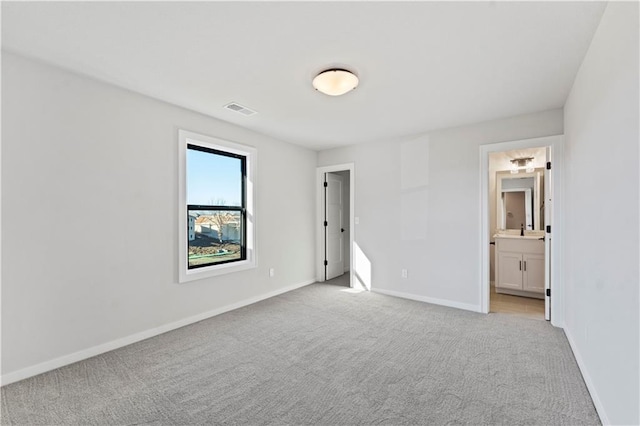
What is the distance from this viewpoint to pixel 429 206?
4.20 metres

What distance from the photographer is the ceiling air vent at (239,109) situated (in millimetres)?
3246

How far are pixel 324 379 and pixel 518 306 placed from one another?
3263mm

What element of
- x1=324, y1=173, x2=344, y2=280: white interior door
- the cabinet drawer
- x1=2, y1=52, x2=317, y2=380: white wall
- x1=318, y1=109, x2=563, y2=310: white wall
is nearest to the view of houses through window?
x1=2, y1=52, x2=317, y2=380: white wall

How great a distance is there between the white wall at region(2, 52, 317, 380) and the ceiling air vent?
0.48m

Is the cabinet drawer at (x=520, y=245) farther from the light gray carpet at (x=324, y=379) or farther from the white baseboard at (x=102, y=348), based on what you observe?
the white baseboard at (x=102, y=348)

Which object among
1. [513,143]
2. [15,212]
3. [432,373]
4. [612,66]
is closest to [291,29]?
[612,66]

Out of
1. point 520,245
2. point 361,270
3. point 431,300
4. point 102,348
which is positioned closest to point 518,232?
point 520,245

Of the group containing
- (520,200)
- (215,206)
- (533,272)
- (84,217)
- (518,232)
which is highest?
(520,200)

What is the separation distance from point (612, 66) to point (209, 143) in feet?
12.0

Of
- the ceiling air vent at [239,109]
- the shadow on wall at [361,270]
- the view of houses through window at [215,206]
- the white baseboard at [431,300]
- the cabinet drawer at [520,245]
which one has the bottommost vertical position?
the white baseboard at [431,300]

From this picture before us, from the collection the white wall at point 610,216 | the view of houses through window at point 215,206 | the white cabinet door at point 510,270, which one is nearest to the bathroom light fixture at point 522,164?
the white cabinet door at point 510,270

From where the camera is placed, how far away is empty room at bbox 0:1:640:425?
1.80 metres

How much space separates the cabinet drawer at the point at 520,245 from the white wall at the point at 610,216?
6.35 feet

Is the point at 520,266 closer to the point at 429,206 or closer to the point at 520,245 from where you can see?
the point at 520,245
